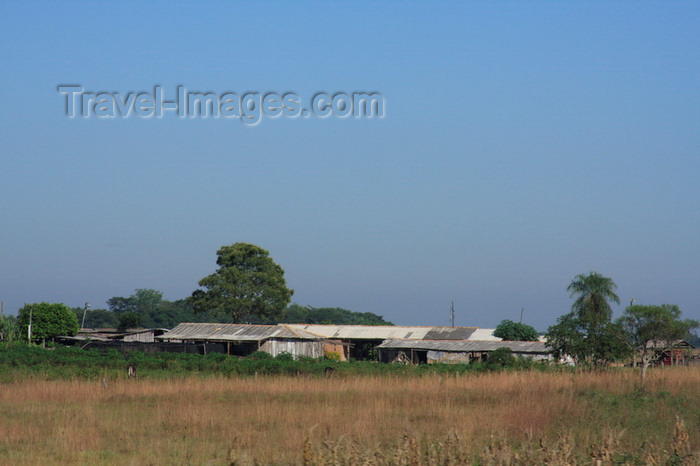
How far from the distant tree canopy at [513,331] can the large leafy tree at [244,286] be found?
26.3 meters

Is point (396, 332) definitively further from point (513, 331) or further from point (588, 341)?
point (588, 341)

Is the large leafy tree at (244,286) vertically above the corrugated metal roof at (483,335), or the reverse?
the large leafy tree at (244,286)

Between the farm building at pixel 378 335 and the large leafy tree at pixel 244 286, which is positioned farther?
the large leafy tree at pixel 244 286

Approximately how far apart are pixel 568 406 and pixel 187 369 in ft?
71.8

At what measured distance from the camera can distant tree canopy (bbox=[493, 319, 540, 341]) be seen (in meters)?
63.0

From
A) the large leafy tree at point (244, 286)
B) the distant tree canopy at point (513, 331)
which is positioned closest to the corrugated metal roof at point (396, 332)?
the distant tree canopy at point (513, 331)

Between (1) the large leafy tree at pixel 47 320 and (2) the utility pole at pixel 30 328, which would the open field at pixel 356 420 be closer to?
(2) the utility pole at pixel 30 328

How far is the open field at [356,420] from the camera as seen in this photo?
8.86m

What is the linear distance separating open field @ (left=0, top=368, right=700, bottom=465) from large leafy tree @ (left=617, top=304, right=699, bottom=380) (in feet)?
47.1

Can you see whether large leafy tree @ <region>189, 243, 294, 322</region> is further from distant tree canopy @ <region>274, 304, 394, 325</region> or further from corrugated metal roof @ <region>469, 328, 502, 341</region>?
distant tree canopy @ <region>274, 304, 394, 325</region>

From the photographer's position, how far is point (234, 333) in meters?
55.6

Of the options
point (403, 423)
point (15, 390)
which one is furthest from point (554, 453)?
point (15, 390)

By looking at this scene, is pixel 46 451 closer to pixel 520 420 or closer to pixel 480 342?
pixel 520 420

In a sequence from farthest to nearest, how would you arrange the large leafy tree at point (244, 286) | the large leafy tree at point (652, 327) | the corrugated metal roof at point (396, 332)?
the large leafy tree at point (244, 286), the corrugated metal roof at point (396, 332), the large leafy tree at point (652, 327)
